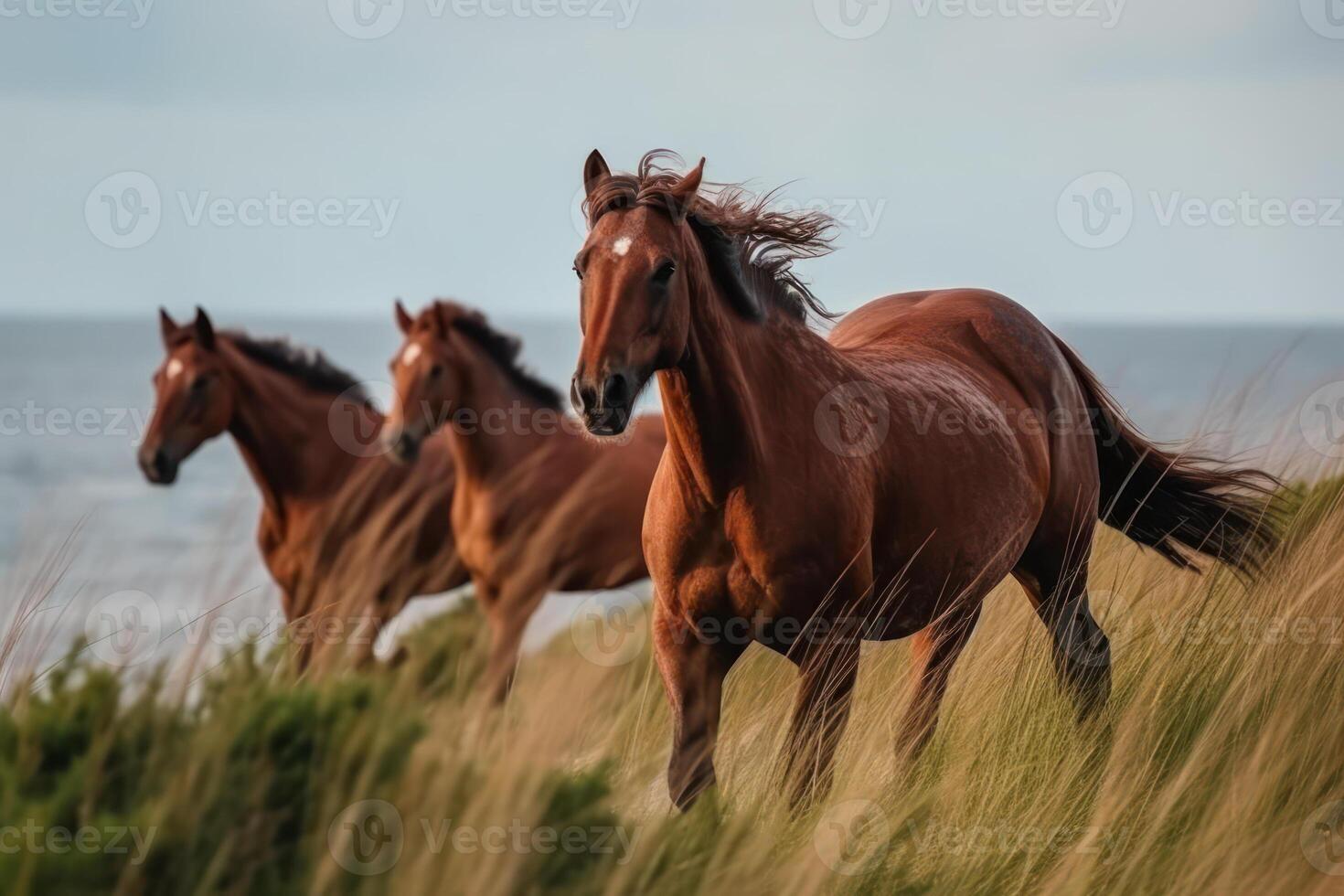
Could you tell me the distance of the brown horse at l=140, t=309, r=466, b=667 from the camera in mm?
8875

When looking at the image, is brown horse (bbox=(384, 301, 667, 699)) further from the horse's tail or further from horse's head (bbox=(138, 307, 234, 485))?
the horse's tail

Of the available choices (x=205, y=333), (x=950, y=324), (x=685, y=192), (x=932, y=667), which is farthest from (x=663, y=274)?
(x=205, y=333)

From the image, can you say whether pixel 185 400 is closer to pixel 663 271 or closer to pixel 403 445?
pixel 403 445

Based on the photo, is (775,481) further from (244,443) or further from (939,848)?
(244,443)

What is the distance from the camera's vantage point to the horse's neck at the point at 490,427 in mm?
8984

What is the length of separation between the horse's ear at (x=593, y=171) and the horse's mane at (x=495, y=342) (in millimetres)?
4698

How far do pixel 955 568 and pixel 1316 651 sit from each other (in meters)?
1.33

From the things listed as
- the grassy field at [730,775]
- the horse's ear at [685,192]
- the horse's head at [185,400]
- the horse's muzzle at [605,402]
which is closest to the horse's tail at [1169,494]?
the grassy field at [730,775]

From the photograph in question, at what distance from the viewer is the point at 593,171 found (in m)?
4.44

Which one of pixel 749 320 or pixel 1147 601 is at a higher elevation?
pixel 749 320

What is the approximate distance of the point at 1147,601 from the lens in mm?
6203

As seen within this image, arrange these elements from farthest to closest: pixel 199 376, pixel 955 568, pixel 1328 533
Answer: pixel 199 376, pixel 1328 533, pixel 955 568

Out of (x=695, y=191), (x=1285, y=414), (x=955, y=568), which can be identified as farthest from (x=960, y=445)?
(x=1285, y=414)

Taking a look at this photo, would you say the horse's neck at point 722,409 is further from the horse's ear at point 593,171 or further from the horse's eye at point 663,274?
Result: the horse's ear at point 593,171
